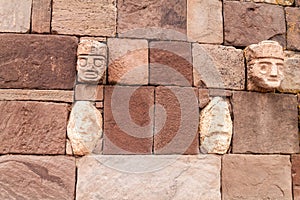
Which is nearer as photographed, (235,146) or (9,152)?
(9,152)

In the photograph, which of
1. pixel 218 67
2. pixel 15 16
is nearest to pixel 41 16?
pixel 15 16

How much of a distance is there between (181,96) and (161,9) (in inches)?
27.5

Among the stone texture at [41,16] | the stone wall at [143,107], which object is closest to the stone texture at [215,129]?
the stone wall at [143,107]

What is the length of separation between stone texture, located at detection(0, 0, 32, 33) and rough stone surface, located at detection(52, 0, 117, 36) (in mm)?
199

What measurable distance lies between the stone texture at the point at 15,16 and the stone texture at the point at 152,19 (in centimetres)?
68

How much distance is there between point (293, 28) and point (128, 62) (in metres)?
1.44

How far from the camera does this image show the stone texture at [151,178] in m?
2.47

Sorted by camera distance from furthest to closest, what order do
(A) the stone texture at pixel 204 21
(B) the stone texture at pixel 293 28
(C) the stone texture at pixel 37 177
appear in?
(B) the stone texture at pixel 293 28 → (A) the stone texture at pixel 204 21 → (C) the stone texture at pixel 37 177

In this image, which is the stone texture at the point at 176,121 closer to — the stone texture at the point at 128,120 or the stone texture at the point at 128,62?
the stone texture at the point at 128,120

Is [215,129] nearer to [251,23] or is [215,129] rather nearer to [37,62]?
[251,23]

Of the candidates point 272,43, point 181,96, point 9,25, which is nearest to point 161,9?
→ point 181,96

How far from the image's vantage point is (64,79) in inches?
100

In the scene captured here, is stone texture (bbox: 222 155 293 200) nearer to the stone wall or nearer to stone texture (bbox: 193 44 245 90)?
the stone wall

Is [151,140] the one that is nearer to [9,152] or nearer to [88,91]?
[88,91]
